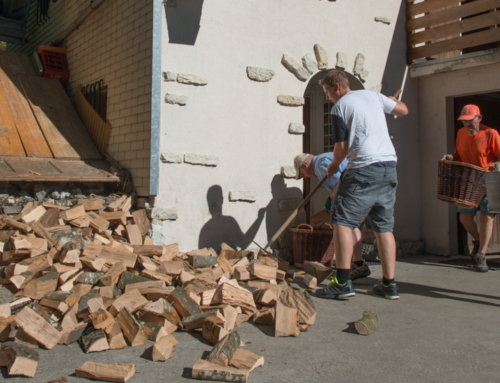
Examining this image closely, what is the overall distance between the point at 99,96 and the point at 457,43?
5.10m

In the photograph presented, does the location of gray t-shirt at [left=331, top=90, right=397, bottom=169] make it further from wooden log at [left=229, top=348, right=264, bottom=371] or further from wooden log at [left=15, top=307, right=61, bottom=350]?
wooden log at [left=15, top=307, right=61, bottom=350]

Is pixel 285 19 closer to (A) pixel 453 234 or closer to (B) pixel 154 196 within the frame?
(B) pixel 154 196

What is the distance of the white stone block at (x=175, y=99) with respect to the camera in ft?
16.2

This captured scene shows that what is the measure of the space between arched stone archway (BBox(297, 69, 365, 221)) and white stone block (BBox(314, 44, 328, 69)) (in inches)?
64.5

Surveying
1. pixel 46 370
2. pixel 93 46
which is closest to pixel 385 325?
pixel 46 370

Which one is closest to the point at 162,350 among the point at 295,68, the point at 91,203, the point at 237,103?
the point at 91,203

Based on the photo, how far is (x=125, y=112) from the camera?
17.8 ft

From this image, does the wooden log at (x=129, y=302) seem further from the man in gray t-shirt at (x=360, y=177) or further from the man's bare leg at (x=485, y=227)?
the man's bare leg at (x=485, y=227)

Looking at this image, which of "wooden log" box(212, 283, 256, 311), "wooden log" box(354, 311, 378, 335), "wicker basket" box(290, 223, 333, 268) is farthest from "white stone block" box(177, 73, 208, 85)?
"wooden log" box(354, 311, 378, 335)

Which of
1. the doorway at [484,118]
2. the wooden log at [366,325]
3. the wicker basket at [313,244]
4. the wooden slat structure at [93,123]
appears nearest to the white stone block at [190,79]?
the wooden slat structure at [93,123]

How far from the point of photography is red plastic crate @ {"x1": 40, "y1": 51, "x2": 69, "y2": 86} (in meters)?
6.85

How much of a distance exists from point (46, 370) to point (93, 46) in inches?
194

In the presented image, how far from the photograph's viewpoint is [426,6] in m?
6.86

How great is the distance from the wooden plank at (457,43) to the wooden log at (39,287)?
6037 mm
